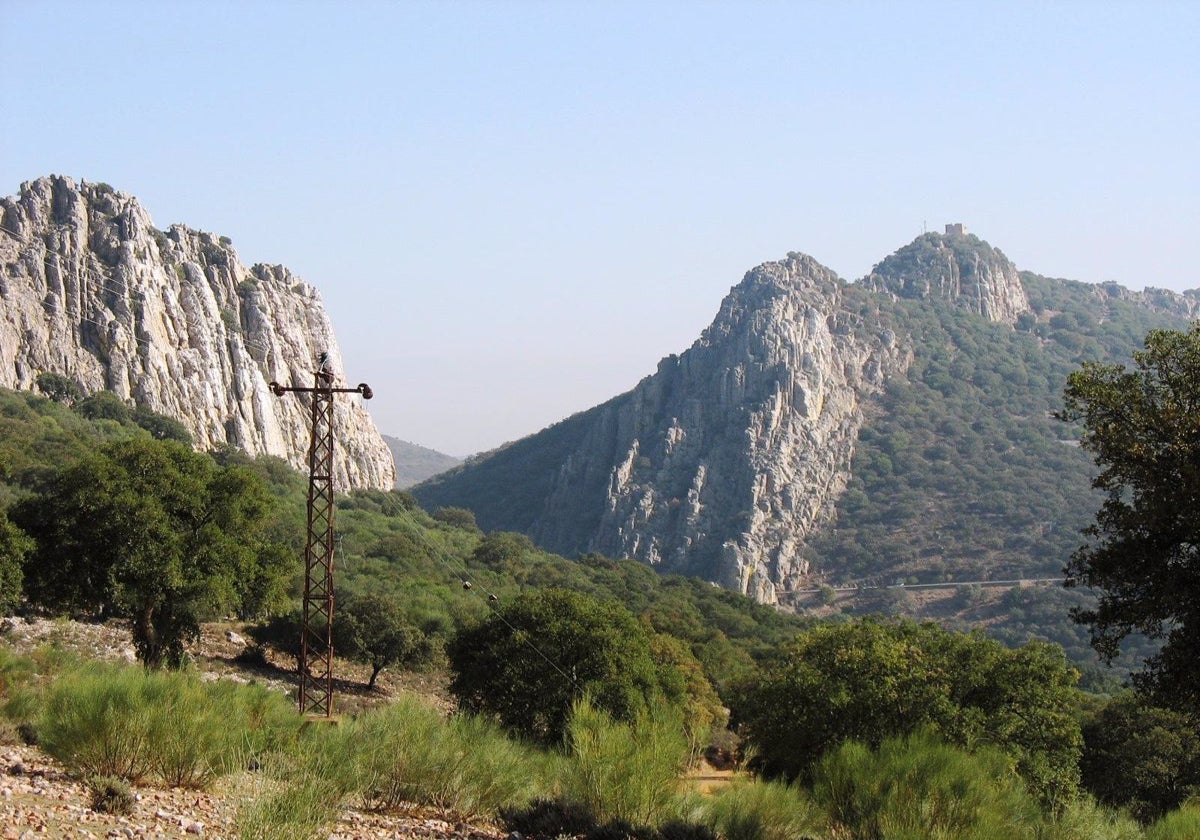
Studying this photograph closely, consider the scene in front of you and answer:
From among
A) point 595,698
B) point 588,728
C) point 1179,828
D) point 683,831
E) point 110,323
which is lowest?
point 595,698

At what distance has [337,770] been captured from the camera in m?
13.9

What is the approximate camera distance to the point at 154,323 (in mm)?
86688

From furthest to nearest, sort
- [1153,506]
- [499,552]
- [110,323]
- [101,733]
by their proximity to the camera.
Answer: [110,323]
[499,552]
[101,733]
[1153,506]

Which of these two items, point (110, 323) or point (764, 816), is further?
point (110, 323)

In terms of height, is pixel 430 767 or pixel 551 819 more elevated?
pixel 430 767

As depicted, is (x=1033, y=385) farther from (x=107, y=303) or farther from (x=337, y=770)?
(x=337, y=770)

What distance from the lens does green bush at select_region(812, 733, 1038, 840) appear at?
13.2 m

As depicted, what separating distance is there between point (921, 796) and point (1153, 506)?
13.7ft

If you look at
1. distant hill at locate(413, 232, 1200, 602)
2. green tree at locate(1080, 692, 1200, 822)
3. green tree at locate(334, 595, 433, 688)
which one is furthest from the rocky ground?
distant hill at locate(413, 232, 1200, 602)

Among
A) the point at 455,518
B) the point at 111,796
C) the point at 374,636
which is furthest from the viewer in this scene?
the point at 455,518

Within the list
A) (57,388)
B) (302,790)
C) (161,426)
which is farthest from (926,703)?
(57,388)

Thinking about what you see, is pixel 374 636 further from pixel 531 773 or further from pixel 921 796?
pixel 921 796

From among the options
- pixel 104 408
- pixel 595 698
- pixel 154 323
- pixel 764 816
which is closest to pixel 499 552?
pixel 104 408

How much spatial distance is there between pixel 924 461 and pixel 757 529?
28.2 meters
